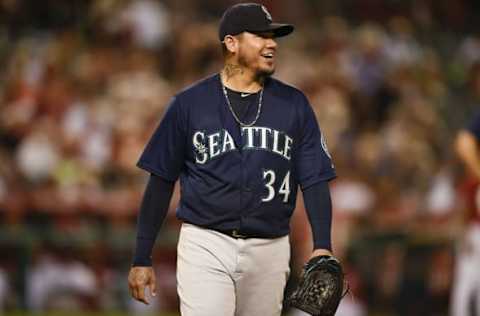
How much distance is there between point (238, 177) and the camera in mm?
5707

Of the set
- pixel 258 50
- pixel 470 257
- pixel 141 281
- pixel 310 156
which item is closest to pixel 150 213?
pixel 141 281

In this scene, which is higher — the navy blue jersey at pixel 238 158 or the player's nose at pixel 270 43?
the player's nose at pixel 270 43

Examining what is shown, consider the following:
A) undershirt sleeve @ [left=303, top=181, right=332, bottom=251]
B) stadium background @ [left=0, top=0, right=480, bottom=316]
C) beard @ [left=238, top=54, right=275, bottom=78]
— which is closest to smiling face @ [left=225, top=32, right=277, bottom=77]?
beard @ [left=238, top=54, right=275, bottom=78]

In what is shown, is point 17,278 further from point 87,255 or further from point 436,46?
point 436,46

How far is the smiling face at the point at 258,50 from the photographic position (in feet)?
19.0

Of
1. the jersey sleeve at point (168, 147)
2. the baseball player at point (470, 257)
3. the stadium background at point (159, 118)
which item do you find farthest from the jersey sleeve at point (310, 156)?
the stadium background at point (159, 118)

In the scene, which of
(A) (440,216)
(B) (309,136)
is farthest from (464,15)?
(B) (309,136)

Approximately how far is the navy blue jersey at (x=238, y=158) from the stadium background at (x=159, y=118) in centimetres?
347

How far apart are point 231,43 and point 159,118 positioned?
6.85 meters

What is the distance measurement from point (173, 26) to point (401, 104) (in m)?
2.89

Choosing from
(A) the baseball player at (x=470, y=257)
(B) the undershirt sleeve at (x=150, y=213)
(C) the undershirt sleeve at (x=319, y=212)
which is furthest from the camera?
(A) the baseball player at (x=470, y=257)

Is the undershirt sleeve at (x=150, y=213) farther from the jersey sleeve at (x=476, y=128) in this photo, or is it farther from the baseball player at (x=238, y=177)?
the jersey sleeve at (x=476, y=128)

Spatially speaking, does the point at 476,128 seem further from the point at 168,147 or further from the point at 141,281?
the point at 141,281

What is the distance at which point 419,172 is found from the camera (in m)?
12.5
